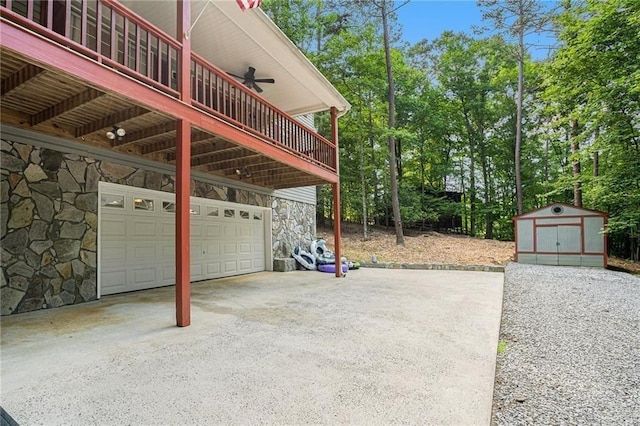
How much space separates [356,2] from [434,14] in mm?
4968

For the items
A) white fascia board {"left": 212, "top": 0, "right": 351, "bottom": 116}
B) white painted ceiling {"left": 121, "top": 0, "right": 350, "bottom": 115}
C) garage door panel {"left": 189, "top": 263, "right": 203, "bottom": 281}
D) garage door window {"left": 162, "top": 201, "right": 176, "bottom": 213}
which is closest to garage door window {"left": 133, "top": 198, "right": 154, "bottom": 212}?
garage door window {"left": 162, "top": 201, "right": 176, "bottom": 213}

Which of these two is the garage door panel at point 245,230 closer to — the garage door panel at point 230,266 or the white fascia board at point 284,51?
the garage door panel at point 230,266

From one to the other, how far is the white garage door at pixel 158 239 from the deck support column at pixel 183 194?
2.47m

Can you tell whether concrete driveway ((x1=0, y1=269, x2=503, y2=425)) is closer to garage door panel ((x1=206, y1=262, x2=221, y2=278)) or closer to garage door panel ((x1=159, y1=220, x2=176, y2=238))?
garage door panel ((x1=159, y1=220, x2=176, y2=238))

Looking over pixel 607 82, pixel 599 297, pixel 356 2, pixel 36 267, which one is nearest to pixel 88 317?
pixel 36 267

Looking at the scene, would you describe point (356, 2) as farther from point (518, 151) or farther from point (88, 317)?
point (88, 317)

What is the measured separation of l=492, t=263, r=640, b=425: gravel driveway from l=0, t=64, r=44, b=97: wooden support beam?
4.85 meters

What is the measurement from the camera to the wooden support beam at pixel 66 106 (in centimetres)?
346

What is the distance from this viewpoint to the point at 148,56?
3625 millimetres

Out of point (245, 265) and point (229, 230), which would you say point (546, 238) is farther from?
point (229, 230)

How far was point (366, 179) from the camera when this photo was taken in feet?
54.6

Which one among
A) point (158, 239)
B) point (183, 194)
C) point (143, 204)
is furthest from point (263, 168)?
point (183, 194)

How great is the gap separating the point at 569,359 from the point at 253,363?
2.94 m

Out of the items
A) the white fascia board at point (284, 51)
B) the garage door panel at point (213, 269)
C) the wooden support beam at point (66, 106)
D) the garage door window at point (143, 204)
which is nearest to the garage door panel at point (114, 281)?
the garage door window at point (143, 204)
